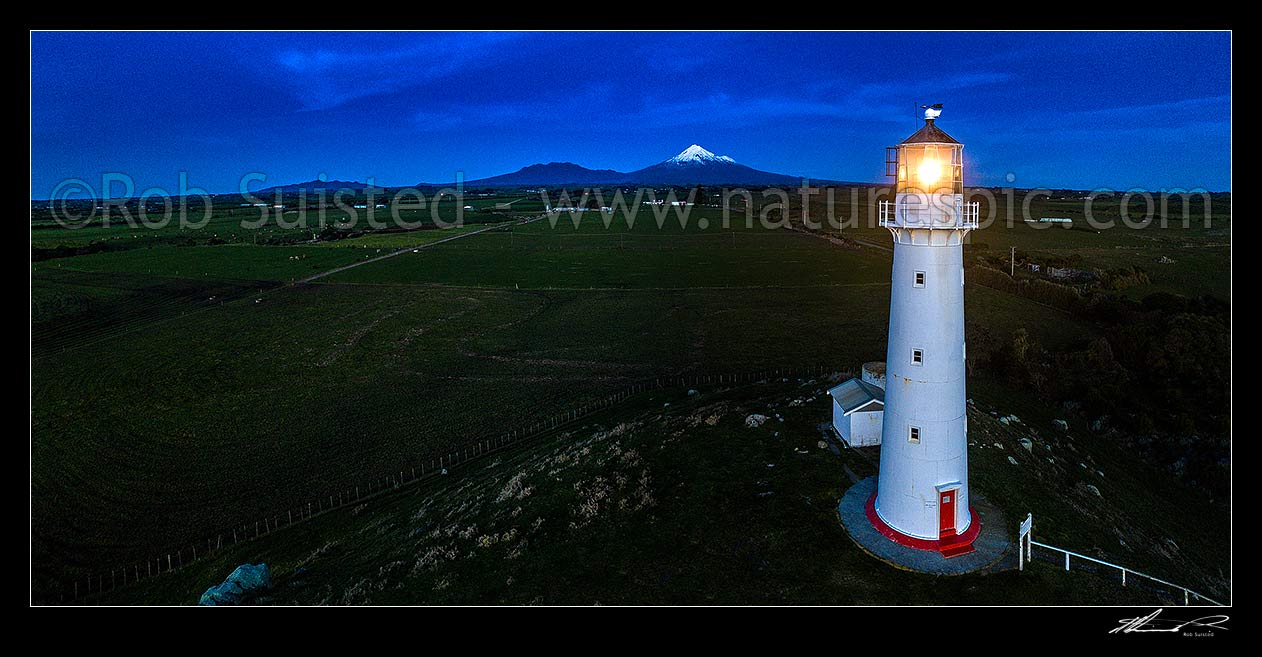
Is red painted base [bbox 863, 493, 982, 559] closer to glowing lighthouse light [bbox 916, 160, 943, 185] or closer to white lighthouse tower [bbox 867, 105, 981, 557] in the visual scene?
white lighthouse tower [bbox 867, 105, 981, 557]

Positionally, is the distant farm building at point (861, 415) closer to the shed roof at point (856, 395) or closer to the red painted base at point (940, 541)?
the shed roof at point (856, 395)

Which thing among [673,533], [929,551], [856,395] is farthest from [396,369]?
[929,551]

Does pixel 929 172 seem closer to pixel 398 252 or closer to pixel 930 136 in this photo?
pixel 930 136

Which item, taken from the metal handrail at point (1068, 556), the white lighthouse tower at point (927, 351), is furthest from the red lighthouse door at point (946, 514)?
the metal handrail at point (1068, 556)

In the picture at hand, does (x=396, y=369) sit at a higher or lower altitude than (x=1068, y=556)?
higher

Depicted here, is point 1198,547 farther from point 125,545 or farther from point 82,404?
point 82,404

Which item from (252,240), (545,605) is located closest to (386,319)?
(545,605)
